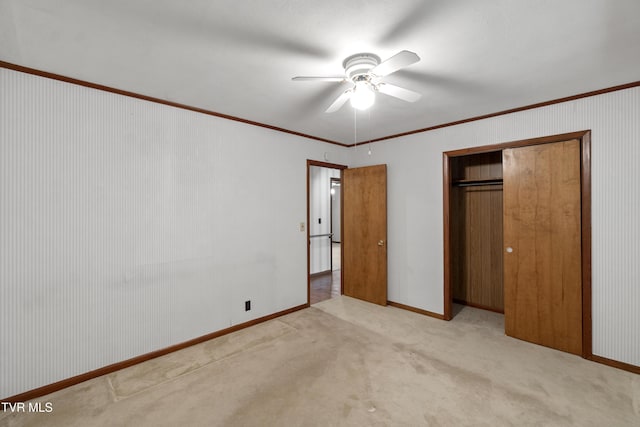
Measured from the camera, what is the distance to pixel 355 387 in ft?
7.43

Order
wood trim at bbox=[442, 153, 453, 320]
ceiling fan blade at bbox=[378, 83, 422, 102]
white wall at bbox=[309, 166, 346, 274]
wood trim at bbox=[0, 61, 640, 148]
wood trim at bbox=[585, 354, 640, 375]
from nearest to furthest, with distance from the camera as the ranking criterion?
1. ceiling fan blade at bbox=[378, 83, 422, 102]
2. wood trim at bbox=[0, 61, 640, 148]
3. wood trim at bbox=[585, 354, 640, 375]
4. wood trim at bbox=[442, 153, 453, 320]
5. white wall at bbox=[309, 166, 346, 274]

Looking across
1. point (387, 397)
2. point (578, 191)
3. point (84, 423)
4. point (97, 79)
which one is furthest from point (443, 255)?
point (97, 79)

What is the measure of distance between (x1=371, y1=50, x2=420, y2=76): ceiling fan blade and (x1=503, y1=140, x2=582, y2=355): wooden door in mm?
2120

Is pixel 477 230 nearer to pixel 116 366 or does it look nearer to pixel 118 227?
pixel 118 227

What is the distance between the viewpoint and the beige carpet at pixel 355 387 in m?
1.95

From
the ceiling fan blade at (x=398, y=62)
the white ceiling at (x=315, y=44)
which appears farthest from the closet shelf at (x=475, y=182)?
the ceiling fan blade at (x=398, y=62)

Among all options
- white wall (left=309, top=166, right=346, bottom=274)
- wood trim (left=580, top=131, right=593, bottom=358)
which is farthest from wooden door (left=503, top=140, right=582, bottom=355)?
white wall (left=309, top=166, right=346, bottom=274)

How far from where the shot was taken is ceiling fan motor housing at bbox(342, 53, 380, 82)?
1.98 meters

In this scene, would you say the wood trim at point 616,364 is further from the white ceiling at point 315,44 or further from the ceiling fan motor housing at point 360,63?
the ceiling fan motor housing at point 360,63

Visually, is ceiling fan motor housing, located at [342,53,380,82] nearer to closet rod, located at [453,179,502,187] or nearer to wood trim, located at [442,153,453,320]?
wood trim, located at [442,153,453,320]

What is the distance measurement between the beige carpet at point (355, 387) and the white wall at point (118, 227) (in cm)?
35

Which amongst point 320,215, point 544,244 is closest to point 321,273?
point 320,215

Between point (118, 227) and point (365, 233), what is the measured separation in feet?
10.2

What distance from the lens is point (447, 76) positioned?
2.33m
